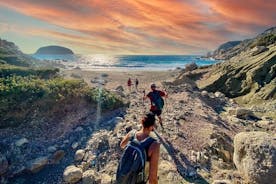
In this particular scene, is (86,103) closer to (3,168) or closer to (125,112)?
(125,112)

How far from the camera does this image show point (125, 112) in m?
15.7

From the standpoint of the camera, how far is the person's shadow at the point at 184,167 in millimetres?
8742

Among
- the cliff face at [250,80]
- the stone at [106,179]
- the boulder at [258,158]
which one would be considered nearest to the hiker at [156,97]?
the stone at [106,179]

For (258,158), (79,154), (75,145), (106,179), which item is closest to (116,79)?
(75,145)

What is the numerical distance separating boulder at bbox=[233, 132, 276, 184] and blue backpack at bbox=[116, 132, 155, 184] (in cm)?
405

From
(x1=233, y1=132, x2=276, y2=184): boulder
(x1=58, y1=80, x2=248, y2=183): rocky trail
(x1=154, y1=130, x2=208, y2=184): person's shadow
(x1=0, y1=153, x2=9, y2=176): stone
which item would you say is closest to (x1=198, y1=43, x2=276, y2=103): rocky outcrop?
(x1=58, y1=80, x2=248, y2=183): rocky trail

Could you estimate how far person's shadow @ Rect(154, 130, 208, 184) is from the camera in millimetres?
8742

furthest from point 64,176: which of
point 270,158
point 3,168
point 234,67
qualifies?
point 234,67

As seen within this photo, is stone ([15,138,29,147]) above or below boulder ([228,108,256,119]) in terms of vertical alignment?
below

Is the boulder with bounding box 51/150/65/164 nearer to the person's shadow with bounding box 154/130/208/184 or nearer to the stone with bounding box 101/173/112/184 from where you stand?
the stone with bounding box 101/173/112/184

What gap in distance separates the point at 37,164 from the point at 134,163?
6844 millimetres

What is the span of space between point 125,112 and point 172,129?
3557mm

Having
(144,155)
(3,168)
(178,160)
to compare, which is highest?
(144,155)

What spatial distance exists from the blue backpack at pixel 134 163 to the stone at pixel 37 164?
21.3 feet
